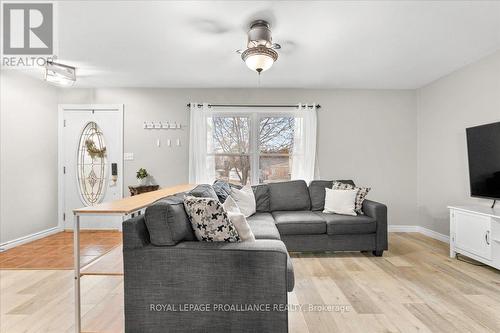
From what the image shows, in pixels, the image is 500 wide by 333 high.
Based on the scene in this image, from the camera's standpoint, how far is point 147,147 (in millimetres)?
4742

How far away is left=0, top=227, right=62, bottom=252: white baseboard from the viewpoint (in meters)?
3.74

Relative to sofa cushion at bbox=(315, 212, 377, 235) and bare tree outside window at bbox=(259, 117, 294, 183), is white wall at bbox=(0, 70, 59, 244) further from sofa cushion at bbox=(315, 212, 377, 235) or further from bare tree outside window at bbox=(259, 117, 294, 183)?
sofa cushion at bbox=(315, 212, 377, 235)

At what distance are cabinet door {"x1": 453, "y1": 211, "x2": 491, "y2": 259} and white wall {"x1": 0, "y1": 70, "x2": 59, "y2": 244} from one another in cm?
604

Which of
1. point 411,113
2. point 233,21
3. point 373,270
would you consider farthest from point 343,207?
point 233,21

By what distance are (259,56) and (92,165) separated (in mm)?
3722

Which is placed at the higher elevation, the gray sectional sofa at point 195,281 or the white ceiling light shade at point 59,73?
the white ceiling light shade at point 59,73

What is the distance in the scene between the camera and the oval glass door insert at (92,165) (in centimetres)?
473

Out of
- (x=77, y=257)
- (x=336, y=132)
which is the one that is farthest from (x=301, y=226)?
(x=77, y=257)

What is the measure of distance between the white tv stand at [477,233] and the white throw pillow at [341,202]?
120 cm

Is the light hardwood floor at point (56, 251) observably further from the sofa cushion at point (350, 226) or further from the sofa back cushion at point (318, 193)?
the sofa back cushion at point (318, 193)

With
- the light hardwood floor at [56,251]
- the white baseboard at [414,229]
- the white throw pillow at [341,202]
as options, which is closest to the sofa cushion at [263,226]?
the white throw pillow at [341,202]

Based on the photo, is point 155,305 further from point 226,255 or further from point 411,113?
point 411,113

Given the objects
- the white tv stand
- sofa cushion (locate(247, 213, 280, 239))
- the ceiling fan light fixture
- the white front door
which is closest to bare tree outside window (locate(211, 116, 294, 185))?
sofa cushion (locate(247, 213, 280, 239))

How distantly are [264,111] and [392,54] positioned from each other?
2105mm
